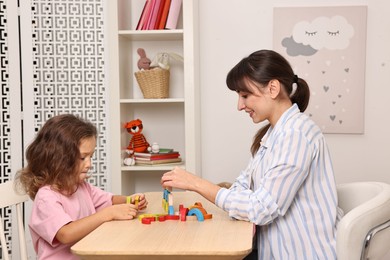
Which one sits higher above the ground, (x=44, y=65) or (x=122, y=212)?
(x=44, y=65)

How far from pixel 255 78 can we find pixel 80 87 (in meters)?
1.42

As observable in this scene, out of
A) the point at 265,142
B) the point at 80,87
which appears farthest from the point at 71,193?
the point at 80,87

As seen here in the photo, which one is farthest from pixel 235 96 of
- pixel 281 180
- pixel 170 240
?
pixel 170 240

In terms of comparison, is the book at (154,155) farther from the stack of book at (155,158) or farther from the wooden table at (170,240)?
the wooden table at (170,240)

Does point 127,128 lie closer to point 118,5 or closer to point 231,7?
point 118,5

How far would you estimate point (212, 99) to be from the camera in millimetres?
3402

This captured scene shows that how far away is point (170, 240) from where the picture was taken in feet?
5.06

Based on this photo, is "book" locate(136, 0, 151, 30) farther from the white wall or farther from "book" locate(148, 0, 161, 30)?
the white wall

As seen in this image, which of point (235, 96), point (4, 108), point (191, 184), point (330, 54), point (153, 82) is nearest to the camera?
point (191, 184)

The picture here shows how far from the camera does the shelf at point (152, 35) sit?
3.06 metres

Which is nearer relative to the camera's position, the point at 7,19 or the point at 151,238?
the point at 151,238

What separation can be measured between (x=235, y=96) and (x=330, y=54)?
601 millimetres

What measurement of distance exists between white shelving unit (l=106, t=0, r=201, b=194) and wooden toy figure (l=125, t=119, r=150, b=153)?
38mm

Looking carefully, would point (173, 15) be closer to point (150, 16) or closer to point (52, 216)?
point (150, 16)
